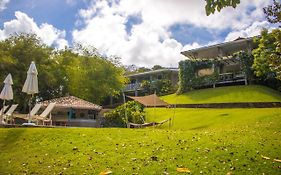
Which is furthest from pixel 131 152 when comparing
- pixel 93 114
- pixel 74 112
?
pixel 93 114

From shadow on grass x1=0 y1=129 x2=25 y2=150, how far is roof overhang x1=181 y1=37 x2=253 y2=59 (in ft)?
126

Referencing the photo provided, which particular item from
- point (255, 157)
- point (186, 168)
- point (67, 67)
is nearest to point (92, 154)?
point (186, 168)

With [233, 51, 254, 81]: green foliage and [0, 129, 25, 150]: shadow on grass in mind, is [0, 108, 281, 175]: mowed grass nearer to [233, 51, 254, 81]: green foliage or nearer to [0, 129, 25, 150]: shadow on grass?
[0, 129, 25, 150]: shadow on grass

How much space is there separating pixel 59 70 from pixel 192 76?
1848cm

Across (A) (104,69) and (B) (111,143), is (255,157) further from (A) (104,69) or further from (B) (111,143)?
(A) (104,69)

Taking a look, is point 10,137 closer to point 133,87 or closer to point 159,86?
point 159,86

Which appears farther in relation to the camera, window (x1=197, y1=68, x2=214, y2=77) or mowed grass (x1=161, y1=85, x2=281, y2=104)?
window (x1=197, y1=68, x2=214, y2=77)

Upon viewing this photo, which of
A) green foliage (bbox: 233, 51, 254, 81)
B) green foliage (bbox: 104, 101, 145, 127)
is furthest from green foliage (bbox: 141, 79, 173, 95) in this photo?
green foliage (bbox: 104, 101, 145, 127)

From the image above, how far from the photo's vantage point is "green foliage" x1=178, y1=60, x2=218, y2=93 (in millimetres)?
47406

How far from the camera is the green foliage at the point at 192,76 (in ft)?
156

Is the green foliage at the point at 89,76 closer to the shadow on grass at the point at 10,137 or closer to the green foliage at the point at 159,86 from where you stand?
the green foliage at the point at 159,86

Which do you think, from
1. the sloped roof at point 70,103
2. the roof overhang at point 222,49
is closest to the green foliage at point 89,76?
the sloped roof at point 70,103

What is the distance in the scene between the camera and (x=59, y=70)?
4603 cm

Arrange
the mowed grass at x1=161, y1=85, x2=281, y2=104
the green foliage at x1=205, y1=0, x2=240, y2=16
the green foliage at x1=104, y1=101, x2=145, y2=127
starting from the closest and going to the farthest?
the green foliage at x1=205, y1=0, x2=240, y2=16, the green foliage at x1=104, y1=101, x2=145, y2=127, the mowed grass at x1=161, y1=85, x2=281, y2=104
